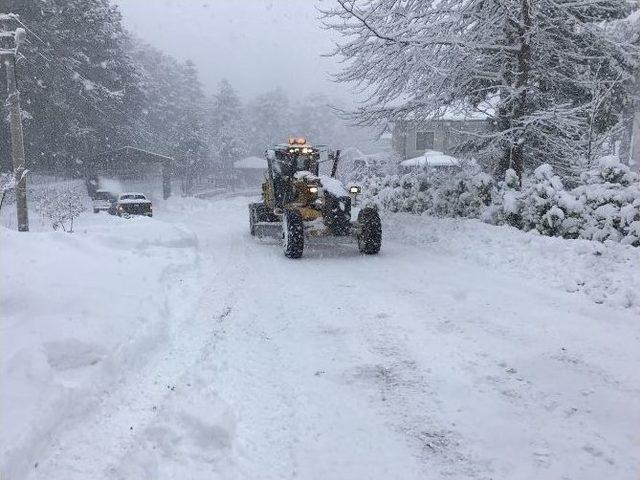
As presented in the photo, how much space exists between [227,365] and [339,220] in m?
6.89

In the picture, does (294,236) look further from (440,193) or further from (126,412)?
(126,412)

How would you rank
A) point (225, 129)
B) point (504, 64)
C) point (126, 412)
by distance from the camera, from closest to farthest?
point (126, 412), point (504, 64), point (225, 129)

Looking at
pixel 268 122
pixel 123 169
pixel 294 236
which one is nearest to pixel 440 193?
pixel 294 236

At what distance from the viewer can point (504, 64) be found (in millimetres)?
13133

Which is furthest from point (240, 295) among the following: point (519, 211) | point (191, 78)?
point (191, 78)

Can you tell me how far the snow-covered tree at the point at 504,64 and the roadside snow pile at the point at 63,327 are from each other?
767 cm

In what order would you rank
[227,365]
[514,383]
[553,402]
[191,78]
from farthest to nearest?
[191,78], [227,365], [514,383], [553,402]

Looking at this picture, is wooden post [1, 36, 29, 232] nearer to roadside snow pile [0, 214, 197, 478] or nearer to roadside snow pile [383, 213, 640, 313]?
roadside snow pile [0, 214, 197, 478]

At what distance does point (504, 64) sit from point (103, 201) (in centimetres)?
2536

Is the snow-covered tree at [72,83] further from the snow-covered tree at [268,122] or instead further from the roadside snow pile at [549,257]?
the snow-covered tree at [268,122]

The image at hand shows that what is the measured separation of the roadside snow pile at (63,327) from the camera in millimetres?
3230

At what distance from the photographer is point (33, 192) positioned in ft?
100

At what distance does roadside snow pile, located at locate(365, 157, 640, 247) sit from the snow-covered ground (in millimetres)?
851

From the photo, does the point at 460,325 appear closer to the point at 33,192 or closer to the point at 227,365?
the point at 227,365
